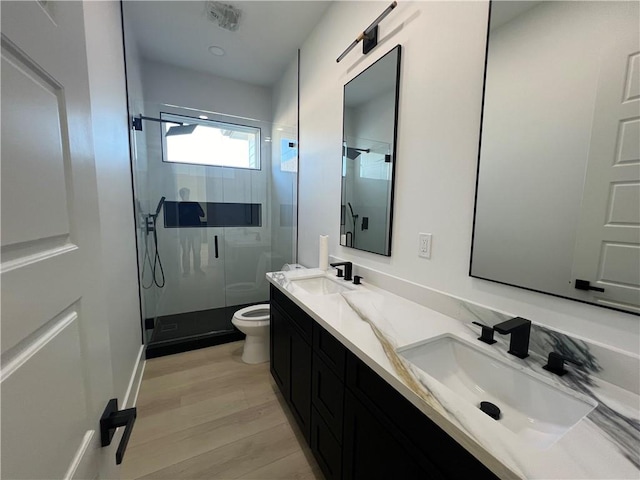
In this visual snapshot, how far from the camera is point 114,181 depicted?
5.32ft

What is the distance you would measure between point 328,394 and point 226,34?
9.89 feet

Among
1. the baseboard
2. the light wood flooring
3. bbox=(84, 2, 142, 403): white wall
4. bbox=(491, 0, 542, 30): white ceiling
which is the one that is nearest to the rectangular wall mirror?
bbox=(491, 0, 542, 30): white ceiling

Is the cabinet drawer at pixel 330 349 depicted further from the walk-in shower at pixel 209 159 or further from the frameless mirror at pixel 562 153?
the walk-in shower at pixel 209 159

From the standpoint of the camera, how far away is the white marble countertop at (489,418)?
0.51m

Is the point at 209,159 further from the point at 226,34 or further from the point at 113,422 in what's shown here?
the point at 113,422

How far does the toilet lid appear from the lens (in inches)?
92.3

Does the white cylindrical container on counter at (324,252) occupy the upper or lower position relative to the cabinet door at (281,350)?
upper

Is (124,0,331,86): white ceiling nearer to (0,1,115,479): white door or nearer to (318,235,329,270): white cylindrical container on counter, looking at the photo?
(318,235,329,270): white cylindrical container on counter

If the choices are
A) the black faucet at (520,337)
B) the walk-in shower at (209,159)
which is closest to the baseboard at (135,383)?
the walk-in shower at (209,159)

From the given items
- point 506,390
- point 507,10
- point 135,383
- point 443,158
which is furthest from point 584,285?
point 135,383

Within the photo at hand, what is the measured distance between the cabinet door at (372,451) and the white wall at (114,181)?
4.45 ft

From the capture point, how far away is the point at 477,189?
3.62 ft

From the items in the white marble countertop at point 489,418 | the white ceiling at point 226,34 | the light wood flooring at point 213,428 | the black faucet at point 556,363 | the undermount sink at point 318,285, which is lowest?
the light wood flooring at point 213,428

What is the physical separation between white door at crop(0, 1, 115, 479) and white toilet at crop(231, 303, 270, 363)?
5.43ft
